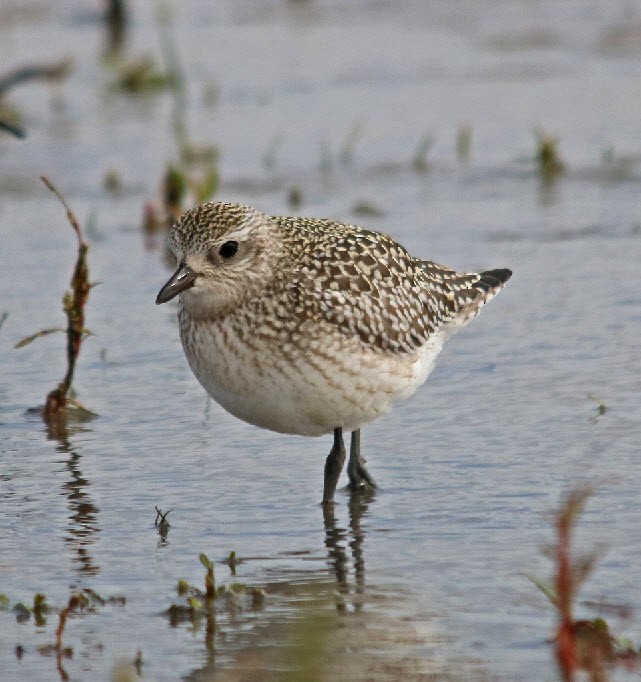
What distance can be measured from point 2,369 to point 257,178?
4266 mm

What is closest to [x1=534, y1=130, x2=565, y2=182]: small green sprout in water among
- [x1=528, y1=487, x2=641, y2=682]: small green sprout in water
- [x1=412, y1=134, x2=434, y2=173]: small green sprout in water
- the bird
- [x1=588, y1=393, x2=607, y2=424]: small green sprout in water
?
[x1=412, y1=134, x2=434, y2=173]: small green sprout in water

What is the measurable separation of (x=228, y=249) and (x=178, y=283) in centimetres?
30

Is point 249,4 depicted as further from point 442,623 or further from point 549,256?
point 442,623

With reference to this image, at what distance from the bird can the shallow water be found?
1.22 feet

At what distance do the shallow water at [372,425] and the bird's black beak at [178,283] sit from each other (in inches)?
34.8

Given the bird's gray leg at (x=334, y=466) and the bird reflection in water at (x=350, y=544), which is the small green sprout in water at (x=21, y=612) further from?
the bird's gray leg at (x=334, y=466)

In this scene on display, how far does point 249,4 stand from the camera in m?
19.4

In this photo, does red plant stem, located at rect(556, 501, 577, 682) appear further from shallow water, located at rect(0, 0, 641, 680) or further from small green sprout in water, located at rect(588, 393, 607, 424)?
small green sprout in water, located at rect(588, 393, 607, 424)

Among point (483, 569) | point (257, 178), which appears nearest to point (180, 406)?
point (483, 569)

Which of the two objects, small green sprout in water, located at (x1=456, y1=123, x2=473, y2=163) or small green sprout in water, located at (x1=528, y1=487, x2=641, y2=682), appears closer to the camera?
small green sprout in water, located at (x1=528, y1=487, x2=641, y2=682)

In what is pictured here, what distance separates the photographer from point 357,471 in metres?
7.12

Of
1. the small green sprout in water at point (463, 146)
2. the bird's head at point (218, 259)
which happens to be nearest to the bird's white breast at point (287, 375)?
the bird's head at point (218, 259)

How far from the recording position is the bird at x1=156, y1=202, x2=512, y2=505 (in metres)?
6.73

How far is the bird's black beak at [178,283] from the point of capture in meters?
6.67
